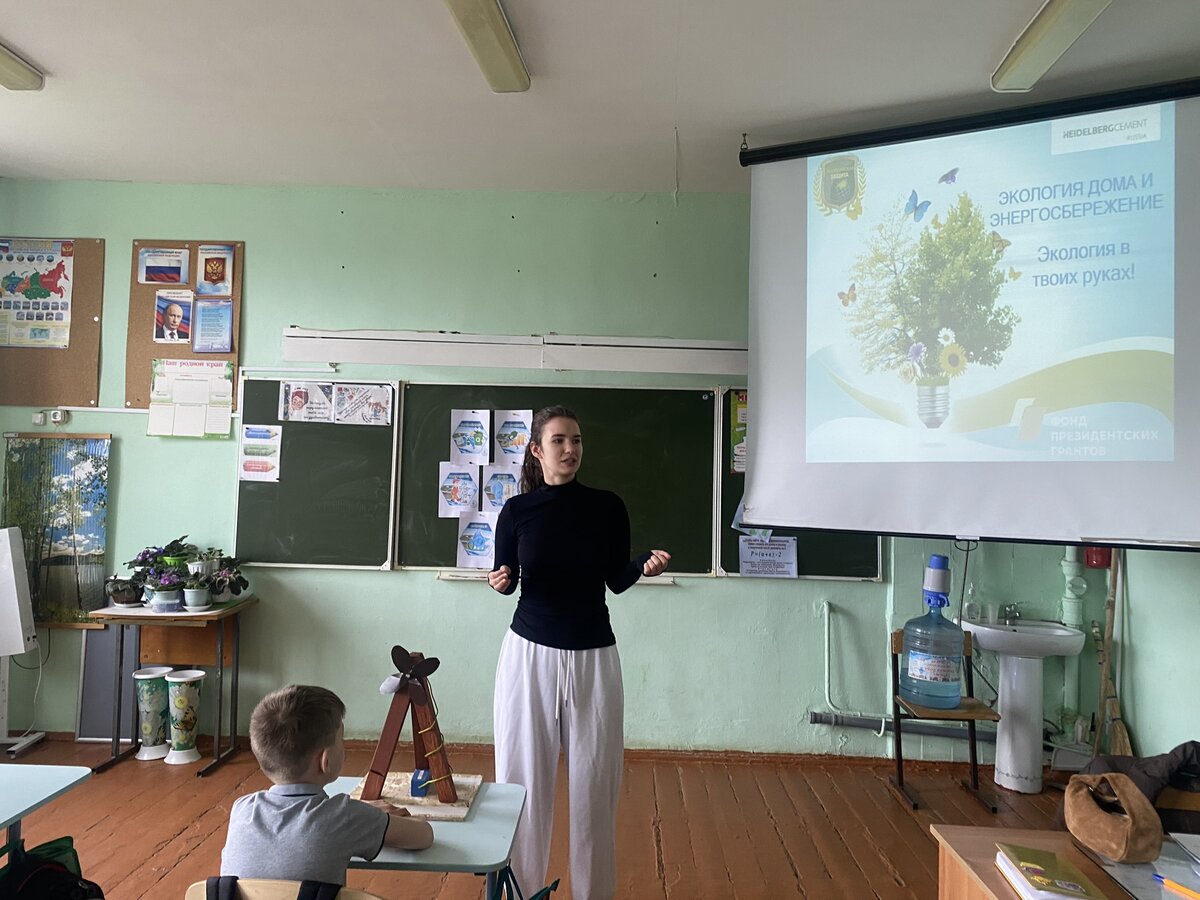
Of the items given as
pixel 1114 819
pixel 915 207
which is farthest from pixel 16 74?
pixel 1114 819

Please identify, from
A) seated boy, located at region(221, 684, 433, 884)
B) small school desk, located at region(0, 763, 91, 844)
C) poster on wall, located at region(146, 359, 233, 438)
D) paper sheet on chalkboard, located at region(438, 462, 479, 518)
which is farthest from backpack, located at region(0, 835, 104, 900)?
poster on wall, located at region(146, 359, 233, 438)

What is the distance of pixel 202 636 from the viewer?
145 inches

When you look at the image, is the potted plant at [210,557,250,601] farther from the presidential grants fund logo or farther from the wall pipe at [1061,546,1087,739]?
the wall pipe at [1061,546,1087,739]

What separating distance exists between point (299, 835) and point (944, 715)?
281cm

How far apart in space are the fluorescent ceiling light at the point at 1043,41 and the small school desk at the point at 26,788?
317 centimetres

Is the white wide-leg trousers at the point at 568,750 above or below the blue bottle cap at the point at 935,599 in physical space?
below

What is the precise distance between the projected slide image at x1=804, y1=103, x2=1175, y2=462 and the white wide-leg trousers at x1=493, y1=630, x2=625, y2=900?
139cm

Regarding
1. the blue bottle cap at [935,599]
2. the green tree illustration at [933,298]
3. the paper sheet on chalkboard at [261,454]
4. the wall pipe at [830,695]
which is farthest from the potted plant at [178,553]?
the blue bottle cap at [935,599]

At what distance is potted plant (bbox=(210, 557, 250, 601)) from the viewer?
11.9ft

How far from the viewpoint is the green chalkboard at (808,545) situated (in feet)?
12.3

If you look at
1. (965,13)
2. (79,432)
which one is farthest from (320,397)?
(965,13)

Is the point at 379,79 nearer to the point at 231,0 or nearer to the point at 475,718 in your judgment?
the point at 231,0

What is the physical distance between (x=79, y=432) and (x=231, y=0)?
8.11 ft

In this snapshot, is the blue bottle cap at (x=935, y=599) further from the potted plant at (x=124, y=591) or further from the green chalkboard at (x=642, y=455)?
the potted plant at (x=124, y=591)
